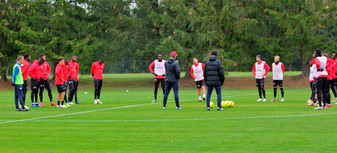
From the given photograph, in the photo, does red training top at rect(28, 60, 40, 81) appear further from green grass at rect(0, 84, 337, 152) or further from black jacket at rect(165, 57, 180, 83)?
black jacket at rect(165, 57, 180, 83)

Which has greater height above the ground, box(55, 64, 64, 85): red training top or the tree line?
the tree line

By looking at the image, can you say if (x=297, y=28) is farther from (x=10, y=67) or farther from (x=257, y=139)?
(x=257, y=139)

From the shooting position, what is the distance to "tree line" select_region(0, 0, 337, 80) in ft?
134

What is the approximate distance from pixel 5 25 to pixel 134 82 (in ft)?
45.5

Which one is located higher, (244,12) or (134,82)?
(244,12)

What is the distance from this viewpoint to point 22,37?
4425 cm

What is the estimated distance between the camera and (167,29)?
141ft

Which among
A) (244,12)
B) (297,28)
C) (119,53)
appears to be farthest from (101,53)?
(297,28)

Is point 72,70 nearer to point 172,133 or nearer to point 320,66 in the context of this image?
point 320,66

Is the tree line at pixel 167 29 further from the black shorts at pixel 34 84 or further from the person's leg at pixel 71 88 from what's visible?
the black shorts at pixel 34 84

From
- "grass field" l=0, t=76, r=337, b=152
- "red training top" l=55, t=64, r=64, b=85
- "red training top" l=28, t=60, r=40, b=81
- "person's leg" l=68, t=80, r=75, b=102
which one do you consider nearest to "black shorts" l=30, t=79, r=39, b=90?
"red training top" l=28, t=60, r=40, b=81

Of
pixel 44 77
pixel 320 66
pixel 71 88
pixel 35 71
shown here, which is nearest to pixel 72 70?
pixel 71 88

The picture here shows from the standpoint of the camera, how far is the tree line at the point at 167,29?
4094 cm

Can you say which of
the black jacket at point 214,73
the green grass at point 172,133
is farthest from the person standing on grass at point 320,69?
the black jacket at point 214,73
